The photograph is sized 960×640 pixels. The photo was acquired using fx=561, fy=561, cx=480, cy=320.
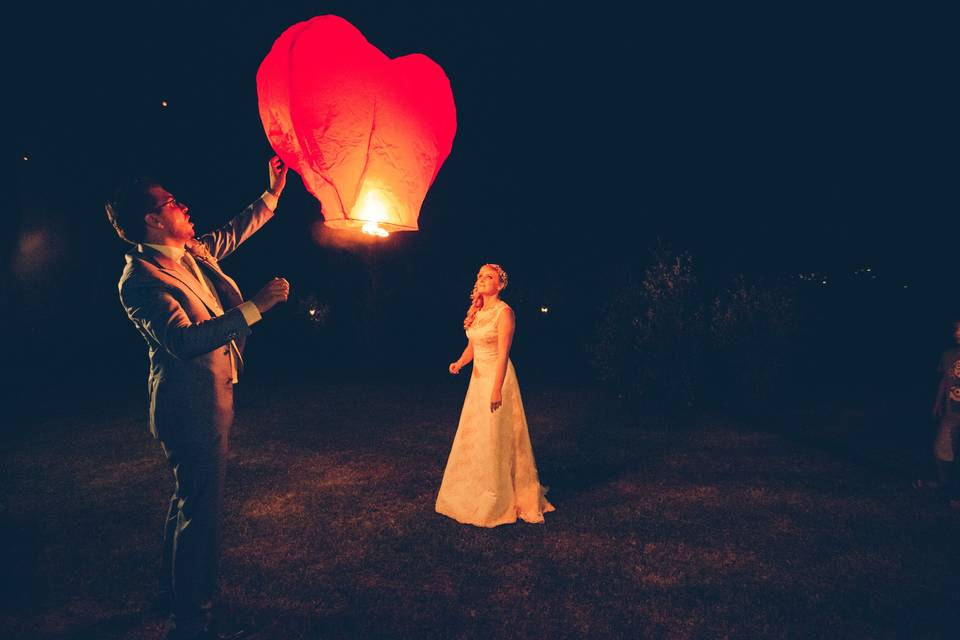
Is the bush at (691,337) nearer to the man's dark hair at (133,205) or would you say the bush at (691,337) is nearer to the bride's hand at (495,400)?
the bride's hand at (495,400)

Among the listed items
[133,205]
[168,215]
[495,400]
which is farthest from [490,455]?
[133,205]

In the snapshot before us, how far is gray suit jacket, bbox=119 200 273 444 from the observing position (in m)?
2.88

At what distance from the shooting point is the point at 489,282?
515cm

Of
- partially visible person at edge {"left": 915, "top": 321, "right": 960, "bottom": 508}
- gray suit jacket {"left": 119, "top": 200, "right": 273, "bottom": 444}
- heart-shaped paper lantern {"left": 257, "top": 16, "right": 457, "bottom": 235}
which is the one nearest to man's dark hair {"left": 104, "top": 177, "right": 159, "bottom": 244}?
gray suit jacket {"left": 119, "top": 200, "right": 273, "bottom": 444}

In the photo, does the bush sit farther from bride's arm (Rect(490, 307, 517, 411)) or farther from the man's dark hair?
the man's dark hair

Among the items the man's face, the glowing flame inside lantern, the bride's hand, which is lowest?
the bride's hand

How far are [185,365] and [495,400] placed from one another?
2.67 m

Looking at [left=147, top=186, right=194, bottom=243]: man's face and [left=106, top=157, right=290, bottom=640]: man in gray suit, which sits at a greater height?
[left=147, top=186, right=194, bottom=243]: man's face

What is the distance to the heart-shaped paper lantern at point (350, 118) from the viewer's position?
9.52 ft

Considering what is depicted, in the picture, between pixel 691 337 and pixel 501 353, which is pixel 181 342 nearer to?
pixel 501 353

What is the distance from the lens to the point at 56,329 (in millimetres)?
22891

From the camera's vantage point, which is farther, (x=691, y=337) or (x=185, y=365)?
(x=691, y=337)

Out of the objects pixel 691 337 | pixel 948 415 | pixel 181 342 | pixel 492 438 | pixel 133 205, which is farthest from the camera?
pixel 691 337

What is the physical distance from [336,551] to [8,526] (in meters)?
3.47
